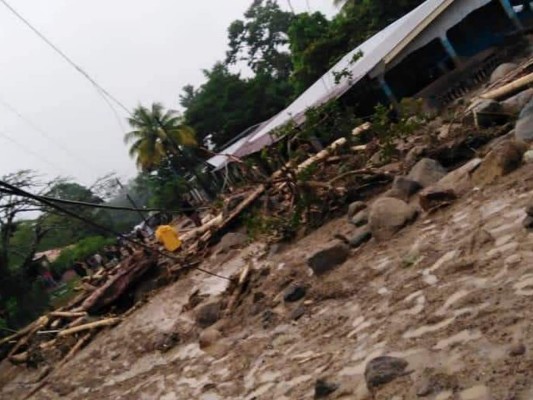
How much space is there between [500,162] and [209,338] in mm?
3561

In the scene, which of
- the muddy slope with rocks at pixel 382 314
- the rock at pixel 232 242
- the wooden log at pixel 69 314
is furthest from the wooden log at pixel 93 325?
the rock at pixel 232 242

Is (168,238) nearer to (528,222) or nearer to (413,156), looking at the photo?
(413,156)

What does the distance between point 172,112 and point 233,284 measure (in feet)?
83.8

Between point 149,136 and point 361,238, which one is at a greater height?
point 149,136

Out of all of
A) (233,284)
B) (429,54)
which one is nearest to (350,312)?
(233,284)

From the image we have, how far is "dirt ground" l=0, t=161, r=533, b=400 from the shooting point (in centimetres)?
269

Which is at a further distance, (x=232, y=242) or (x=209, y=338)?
(x=232, y=242)

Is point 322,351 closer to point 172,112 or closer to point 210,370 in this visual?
point 210,370

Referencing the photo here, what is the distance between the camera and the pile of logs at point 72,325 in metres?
9.57

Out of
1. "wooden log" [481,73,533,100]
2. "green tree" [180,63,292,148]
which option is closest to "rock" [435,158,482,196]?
"wooden log" [481,73,533,100]

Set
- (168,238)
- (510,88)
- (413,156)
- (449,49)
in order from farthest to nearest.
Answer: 1. (449,49)
2. (168,238)
3. (510,88)
4. (413,156)

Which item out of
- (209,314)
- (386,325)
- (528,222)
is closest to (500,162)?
(528,222)

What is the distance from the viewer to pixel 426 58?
48.1 ft

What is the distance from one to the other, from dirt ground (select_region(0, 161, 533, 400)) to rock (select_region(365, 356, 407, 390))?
0.05 meters
